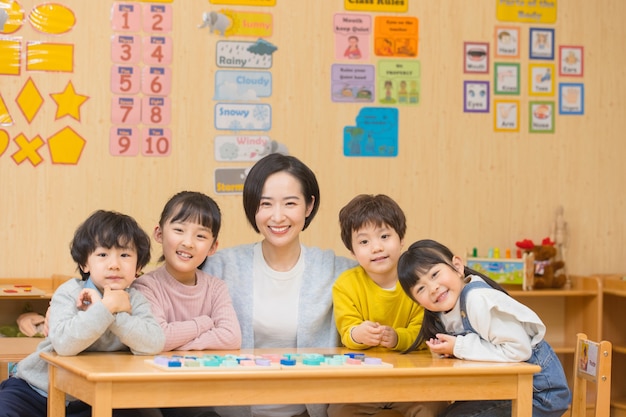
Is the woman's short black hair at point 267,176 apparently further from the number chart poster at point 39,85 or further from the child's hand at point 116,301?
the number chart poster at point 39,85

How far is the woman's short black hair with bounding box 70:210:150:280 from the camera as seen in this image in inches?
101

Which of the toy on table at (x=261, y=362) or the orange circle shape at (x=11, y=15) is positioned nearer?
the toy on table at (x=261, y=362)

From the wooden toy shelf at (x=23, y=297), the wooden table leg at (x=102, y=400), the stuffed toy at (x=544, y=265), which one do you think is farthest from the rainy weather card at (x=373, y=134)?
the wooden table leg at (x=102, y=400)

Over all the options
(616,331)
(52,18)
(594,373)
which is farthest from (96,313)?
(616,331)

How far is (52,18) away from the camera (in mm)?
4652

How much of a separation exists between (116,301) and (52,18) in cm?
261

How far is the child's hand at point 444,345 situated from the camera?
8.50 ft

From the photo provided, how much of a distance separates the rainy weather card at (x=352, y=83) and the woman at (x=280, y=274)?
2.00 meters

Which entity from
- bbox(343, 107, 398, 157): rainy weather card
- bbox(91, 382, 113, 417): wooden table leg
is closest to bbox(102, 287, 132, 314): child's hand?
bbox(91, 382, 113, 417): wooden table leg

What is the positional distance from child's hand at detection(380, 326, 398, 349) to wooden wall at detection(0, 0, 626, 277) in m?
2.10

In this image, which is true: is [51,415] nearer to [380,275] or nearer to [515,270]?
[380,275]

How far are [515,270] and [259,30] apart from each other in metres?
1.85

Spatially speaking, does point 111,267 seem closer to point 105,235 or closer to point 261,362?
point 105,235

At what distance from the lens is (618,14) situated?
17.5 feet
